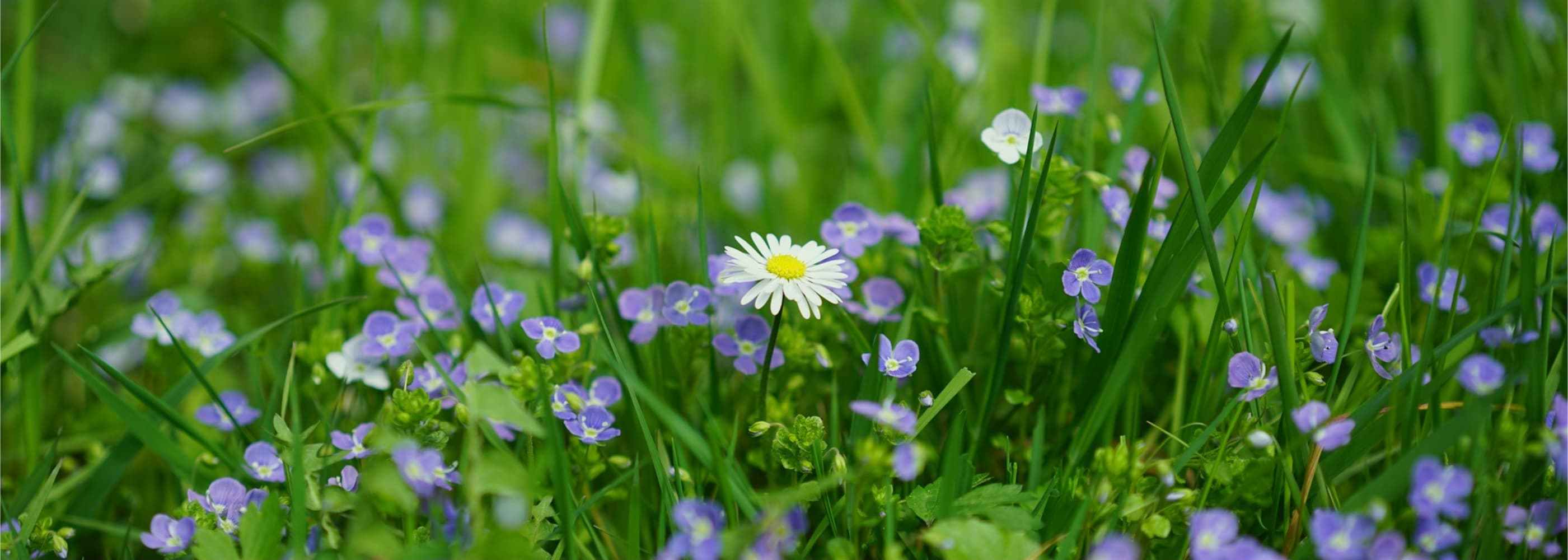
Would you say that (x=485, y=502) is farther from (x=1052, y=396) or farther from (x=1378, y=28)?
(x=1378, y=28)

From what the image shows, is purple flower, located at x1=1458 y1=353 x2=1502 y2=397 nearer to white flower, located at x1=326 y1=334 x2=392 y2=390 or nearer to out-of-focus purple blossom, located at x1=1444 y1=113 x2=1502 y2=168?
out-of-focus purple blossom, located at x1=1444 y1=113 x2=1502 y2=168

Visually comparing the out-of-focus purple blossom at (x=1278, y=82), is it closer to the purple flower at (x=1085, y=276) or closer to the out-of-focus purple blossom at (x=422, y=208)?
the purple flower at (x=1085, y=276)

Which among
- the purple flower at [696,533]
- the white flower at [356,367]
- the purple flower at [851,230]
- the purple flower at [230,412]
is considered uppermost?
the purple flower at [851,230]

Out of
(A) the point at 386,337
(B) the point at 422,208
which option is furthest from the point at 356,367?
(B) the point at 422,208

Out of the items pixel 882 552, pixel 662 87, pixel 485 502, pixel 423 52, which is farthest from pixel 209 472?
pixel 662 87

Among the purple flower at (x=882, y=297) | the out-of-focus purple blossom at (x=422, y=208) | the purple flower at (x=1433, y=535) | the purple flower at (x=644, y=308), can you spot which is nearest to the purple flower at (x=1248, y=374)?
the purple flower at (x=1433, y=535)

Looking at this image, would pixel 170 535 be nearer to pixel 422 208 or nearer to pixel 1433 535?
pixel 422 208

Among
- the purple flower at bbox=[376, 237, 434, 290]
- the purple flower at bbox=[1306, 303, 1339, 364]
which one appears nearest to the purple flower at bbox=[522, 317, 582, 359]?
the purple flower at bbox=[376, 237, 434, 290]
